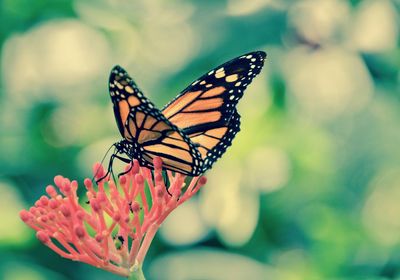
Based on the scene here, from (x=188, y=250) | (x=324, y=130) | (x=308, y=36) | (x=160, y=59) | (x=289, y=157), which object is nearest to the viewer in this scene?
(x=188, y=250)

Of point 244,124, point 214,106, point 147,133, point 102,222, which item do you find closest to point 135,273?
point 102,222

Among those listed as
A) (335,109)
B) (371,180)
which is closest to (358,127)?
(335,109)

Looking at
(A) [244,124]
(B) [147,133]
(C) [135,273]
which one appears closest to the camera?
(C) [135,273]

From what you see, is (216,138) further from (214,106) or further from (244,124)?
(244,124)

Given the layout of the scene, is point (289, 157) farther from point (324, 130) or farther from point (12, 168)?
point (12, 168)

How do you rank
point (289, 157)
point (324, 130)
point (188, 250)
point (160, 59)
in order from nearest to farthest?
point (188, 250), point (289, 157), point (324, 130), point (160, 59)

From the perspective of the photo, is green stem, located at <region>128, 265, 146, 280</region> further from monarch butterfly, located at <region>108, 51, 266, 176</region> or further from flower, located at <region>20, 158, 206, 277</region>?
monarch butterfly, located at <region>108, 51, 266, 176</region>

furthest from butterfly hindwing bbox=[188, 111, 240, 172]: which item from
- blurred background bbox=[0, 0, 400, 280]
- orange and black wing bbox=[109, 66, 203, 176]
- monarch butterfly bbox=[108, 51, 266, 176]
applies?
blurred background bbox=[0, 0, 400, 280]
